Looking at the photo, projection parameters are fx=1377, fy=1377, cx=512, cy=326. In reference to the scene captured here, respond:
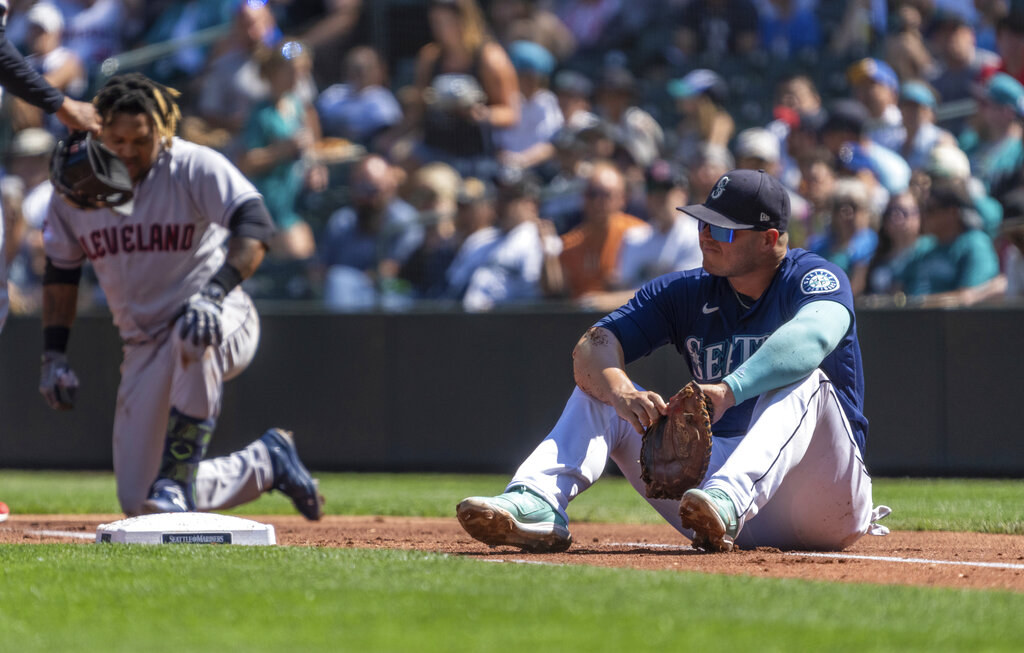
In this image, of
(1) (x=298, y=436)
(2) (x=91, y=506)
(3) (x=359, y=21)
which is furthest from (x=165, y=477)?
(3) (x=359, y=21)

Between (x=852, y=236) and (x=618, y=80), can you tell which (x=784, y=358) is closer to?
(x=852, y=236)

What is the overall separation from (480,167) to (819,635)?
8.84 meters

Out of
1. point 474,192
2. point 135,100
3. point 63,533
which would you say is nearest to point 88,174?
point 135,100

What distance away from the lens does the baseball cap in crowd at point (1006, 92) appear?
9.74 m

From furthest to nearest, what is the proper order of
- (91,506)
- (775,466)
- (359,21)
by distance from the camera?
(359,21)
(91,506)
(775,466)

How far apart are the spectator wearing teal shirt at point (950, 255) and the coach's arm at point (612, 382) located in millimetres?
5136

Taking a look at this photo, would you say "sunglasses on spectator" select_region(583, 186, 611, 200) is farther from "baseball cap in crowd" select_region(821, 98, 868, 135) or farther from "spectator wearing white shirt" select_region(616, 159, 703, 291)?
"baseball cap in crowd" select_region(821, 98, 868, 135)

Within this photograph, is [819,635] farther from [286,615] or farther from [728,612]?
[286,615]

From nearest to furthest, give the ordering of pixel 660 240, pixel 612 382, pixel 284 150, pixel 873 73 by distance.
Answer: pixel 612 382
pixel 660 240
pixel 873 73
pixel 284 150

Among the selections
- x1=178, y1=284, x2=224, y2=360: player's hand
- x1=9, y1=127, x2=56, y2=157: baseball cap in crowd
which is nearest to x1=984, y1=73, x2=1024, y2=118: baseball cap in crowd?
x1=178, y1=284, x2=224, y2=360: player's hand

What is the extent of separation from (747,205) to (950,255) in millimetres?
5225

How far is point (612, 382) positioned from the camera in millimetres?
4637

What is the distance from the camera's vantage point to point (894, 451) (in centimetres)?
954

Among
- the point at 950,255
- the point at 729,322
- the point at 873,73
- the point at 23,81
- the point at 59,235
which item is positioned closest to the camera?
the point at 729,322
